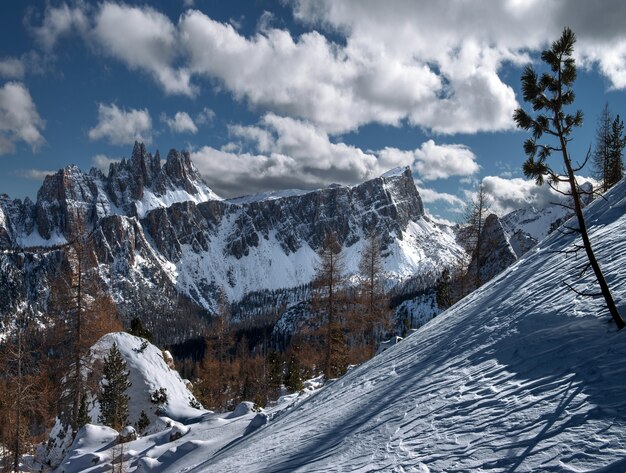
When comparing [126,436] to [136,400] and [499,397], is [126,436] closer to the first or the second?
[136,400]

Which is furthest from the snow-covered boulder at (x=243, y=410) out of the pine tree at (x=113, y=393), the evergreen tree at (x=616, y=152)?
the evergreen tree at (x=616, y=152)

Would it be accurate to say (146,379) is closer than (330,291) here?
Yes

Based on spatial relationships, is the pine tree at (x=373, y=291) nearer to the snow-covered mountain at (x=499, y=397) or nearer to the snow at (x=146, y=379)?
the snow at (x=146, y=379)

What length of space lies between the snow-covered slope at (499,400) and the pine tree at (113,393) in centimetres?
1489

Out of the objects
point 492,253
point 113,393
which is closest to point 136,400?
point 113,393

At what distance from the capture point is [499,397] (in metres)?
6.49

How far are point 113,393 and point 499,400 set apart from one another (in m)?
23.8

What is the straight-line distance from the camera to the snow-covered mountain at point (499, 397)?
16.4ft

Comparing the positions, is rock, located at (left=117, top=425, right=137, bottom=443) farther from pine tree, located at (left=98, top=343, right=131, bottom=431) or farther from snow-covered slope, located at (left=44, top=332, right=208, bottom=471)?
pine tree, located at (left=98, top=343, right=131, bottom=431)

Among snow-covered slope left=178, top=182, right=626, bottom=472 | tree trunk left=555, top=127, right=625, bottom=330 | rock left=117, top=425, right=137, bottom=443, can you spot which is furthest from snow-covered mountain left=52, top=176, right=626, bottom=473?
rock left=117, top=425, right=137, bottom=443

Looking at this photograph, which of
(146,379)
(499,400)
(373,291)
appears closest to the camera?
(499,400)

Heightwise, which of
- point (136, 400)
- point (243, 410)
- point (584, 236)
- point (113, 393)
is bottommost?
point (243, 410)

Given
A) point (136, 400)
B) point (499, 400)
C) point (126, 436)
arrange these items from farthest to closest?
point (136, 400) → point (126, 436) → point (499, 400)

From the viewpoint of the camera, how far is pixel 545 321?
27.7ft
